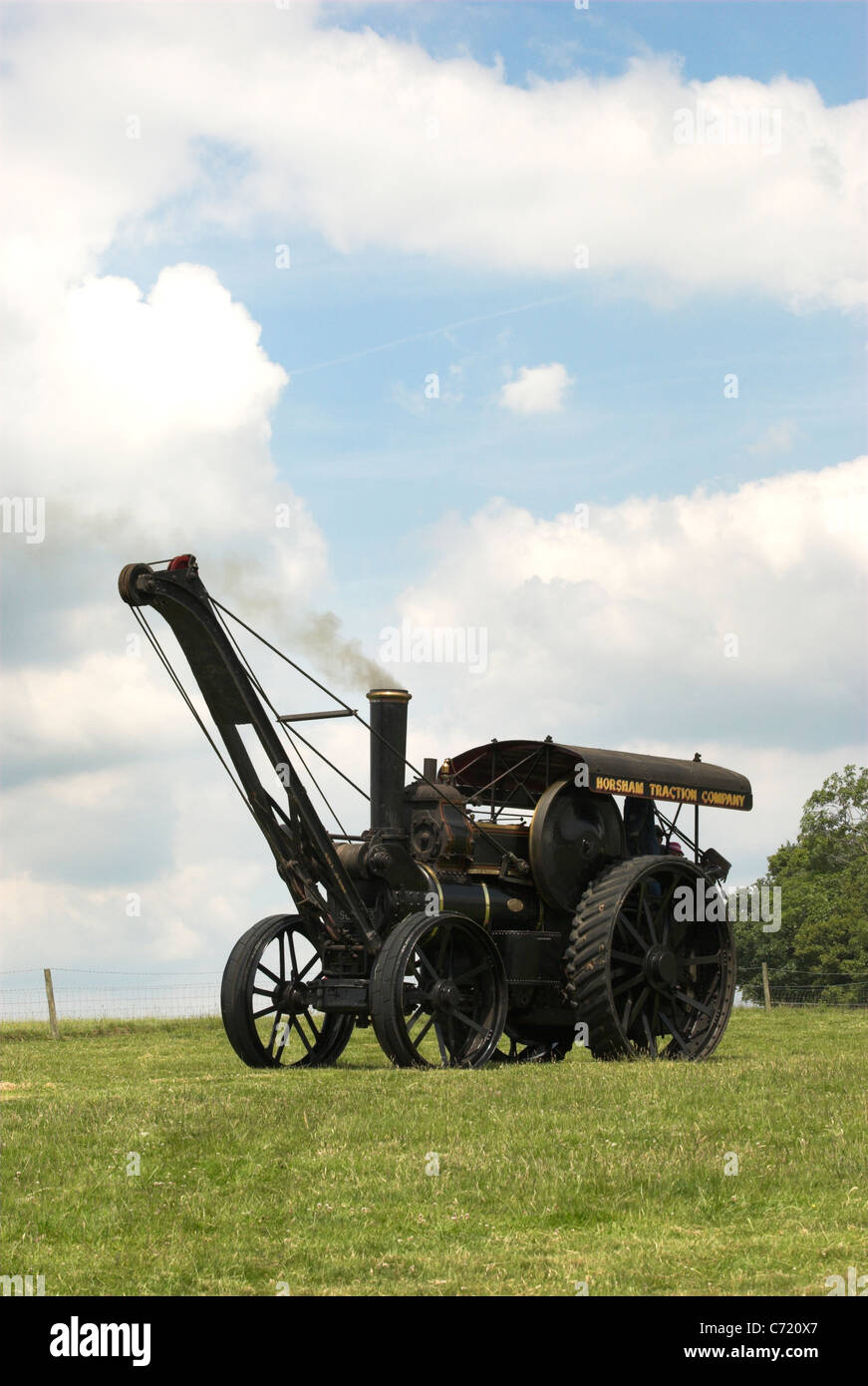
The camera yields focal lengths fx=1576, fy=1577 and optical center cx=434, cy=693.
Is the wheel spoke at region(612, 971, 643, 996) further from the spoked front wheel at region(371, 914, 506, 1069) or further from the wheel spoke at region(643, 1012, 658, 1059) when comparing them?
the spoked front wheel at region(371, 914, 506, 1069)

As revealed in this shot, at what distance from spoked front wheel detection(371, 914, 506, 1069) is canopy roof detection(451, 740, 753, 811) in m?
2.44

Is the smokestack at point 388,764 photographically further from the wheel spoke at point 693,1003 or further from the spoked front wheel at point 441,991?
the wheel spoke at point 693,1003

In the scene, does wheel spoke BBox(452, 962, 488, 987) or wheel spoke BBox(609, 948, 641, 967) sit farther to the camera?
wheel spoke BBox(609, 948, 641, 967)

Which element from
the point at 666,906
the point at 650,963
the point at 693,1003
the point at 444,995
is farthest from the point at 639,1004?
the point at 444,995

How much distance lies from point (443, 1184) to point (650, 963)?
25.7 feet

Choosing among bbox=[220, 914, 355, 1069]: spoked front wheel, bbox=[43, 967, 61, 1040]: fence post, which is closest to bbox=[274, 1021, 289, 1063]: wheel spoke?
bbox=[220, 914, 355, 1069]: spoked front wheel

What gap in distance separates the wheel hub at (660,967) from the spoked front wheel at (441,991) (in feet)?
7.71

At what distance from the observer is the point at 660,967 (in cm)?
1800

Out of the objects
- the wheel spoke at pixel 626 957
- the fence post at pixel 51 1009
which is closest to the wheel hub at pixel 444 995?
the wheel spoke at pixel 626 957

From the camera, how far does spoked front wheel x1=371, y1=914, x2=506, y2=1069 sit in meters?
15.0

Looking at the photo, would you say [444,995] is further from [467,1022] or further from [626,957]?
[626,957]
